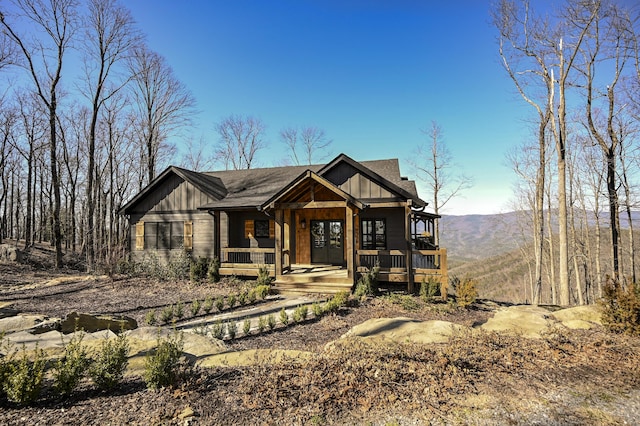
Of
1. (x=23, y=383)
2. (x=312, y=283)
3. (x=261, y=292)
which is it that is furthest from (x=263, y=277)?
(x=23, y=383)


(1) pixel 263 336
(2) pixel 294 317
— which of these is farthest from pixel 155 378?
(2) pixel 294 317

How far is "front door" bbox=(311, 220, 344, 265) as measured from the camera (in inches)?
590

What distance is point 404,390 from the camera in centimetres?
389

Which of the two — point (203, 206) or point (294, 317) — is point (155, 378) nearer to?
point (294, 317)

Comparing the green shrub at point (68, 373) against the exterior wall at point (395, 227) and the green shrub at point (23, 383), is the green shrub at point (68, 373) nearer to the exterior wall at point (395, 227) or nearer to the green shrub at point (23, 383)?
the green shrub at point (23, 383)

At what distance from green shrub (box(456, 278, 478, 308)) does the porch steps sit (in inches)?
147

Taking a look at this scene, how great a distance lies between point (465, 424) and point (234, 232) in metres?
13.8

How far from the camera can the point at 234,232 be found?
15625 mm

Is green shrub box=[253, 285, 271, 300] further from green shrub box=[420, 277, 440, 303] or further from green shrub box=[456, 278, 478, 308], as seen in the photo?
green shrub box=[456, 278, 478, 308]

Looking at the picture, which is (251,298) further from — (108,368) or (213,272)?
(108,368)

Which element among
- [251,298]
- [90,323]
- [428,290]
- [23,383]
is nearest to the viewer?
[23,383]

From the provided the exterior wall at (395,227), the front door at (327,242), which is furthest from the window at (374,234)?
the front door at (327,242)

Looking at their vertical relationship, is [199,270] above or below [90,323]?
above

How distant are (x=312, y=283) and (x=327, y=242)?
3.70 meters
